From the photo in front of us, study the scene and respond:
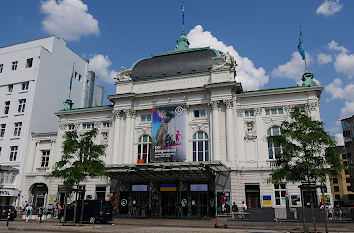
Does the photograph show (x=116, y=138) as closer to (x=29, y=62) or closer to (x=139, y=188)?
(x=139, y=188)

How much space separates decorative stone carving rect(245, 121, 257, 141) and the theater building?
0.12 metres

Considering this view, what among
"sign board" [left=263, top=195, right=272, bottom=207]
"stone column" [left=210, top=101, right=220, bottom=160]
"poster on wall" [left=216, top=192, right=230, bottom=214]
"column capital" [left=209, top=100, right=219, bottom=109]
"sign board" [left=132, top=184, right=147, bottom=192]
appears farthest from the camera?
"column capital" [left=209, top=100, right=219, bottom=109]

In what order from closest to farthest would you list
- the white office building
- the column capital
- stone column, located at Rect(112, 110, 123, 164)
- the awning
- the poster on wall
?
the awning, the poster on wall, the column capital, stone column, located at Rect(112, 110, 123, 164), the white office building

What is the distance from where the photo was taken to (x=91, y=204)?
27.3m

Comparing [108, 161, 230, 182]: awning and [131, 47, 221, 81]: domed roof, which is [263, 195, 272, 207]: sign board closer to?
[108, 161, 230, 182]: awning

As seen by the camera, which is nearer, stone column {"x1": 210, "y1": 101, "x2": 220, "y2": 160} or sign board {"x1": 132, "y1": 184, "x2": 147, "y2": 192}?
stone column {"x1": 210, "y1": 101, "x2": 220, "y2": 160}

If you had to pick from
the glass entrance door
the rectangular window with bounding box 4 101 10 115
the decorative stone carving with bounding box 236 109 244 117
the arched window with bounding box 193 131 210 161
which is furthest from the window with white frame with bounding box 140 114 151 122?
the rectangular window with bounding box 4 101 10 115

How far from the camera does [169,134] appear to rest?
36750mm

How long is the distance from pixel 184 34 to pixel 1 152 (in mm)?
33743

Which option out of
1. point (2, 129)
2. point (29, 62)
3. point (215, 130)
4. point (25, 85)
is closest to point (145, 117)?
point (215, 130)

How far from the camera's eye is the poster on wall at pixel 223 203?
32.2m

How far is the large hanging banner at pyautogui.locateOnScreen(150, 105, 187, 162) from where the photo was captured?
35750 millimetres

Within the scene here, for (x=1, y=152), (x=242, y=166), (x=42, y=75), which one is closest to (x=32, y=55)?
Result: (x=42, y=75)

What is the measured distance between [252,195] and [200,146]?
812 cm
